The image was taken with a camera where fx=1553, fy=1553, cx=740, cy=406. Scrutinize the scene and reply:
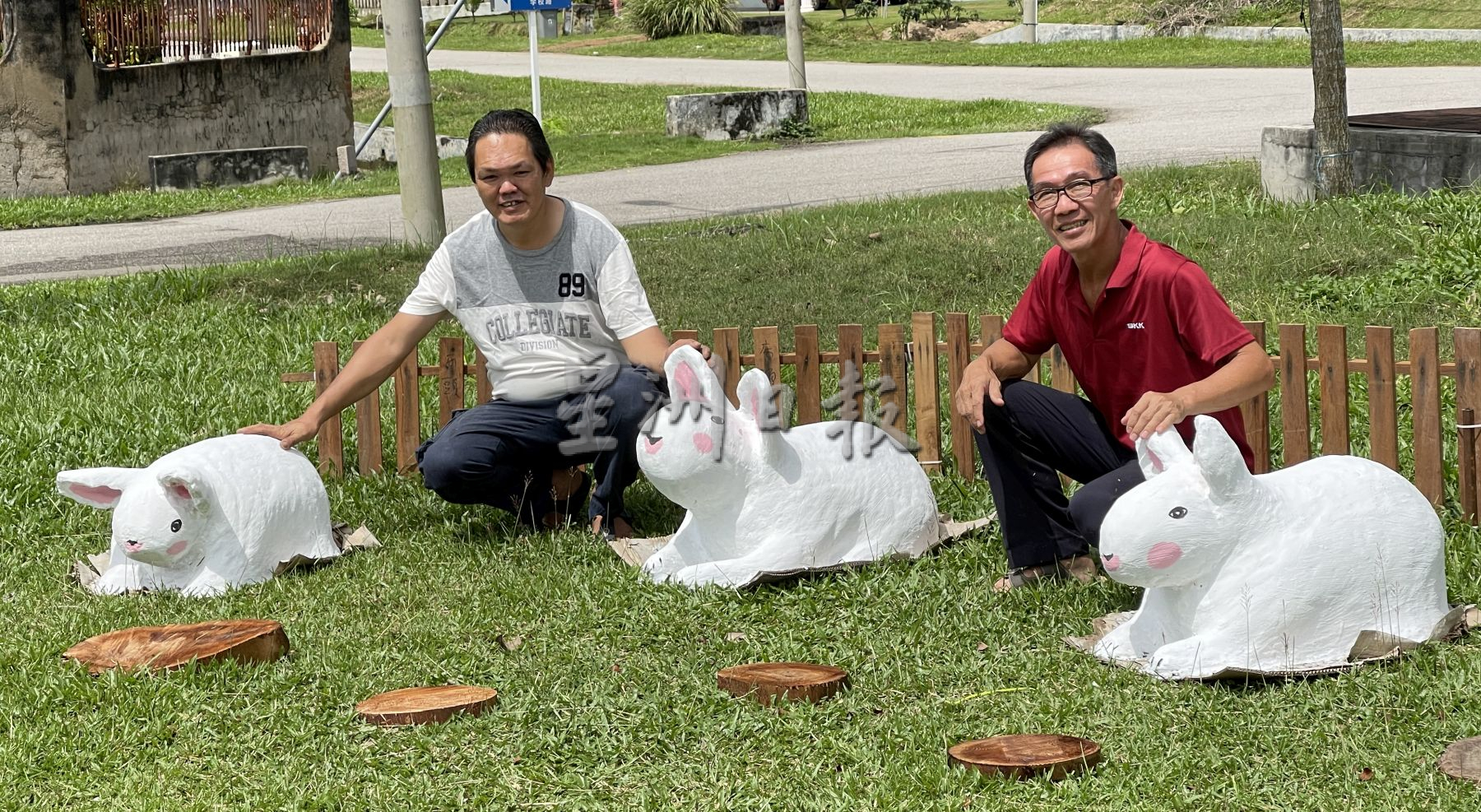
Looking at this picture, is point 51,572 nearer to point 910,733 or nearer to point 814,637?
point 814,637

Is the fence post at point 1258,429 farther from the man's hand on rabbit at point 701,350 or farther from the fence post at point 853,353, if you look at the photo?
the man's hand on rabbit at point 701,350

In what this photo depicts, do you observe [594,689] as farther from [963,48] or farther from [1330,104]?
[963,48]

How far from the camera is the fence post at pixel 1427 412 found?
4641mm

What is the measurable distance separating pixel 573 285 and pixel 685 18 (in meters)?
32.6

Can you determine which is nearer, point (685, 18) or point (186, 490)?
point (186, 490)

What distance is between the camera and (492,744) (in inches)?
141

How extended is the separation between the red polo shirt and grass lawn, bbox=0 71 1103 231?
38.0 ft

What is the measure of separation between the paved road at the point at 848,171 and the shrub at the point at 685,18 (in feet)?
46.0

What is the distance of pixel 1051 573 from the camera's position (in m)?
4.54

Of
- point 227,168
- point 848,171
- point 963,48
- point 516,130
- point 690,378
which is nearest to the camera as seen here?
point 690,378

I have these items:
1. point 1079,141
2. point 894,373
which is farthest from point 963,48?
point 1079,141

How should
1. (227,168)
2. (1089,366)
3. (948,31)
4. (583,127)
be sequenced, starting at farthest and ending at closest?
(948,31) < (583,127) < (227,168) < (1089,366)

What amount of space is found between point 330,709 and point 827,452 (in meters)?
1.62

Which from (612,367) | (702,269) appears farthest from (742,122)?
(612,367)
